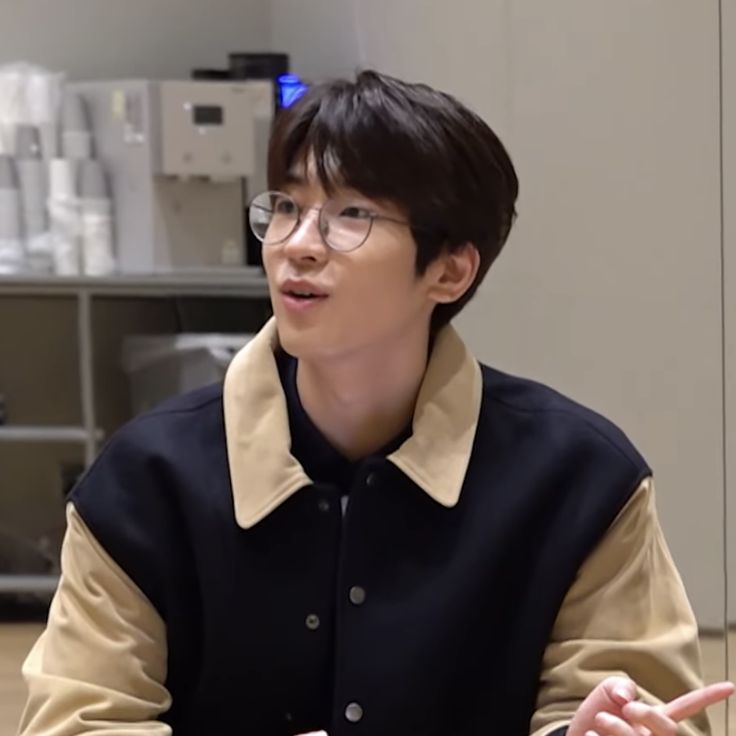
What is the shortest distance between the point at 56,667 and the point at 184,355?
6.33 feet

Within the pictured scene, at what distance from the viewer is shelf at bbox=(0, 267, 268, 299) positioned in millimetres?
3076

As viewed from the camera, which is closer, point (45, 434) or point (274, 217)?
point (274, 217)

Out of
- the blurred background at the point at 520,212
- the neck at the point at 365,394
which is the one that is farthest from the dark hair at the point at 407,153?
the blurred background at the point at 520,212

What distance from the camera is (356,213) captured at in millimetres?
1257

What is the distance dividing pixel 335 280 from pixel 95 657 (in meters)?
0.41

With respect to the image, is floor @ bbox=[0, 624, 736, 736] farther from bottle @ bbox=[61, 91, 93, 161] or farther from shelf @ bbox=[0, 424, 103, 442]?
bottle @ bbox=[61, 91, 93, 161]

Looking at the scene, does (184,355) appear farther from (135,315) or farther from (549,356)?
(549,356)

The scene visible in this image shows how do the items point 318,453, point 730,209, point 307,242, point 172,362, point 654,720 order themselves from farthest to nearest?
point 172,362 < point 730,209 < point 318,453 < point 307,242 < point 654,720

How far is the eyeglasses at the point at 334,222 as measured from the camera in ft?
4.10

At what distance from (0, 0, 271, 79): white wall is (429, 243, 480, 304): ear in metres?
2.43

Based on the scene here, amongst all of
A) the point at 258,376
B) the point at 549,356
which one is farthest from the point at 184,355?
the point at 258,376

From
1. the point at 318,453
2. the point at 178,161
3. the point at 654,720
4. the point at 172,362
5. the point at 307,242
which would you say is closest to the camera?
the point at 654,720

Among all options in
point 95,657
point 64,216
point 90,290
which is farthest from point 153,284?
point 95,657

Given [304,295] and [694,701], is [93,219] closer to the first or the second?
[304,295]
